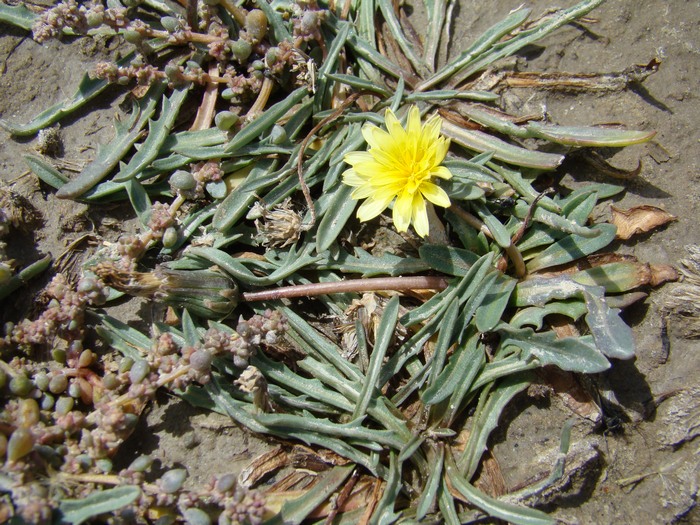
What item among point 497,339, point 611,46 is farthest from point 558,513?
point 611,46

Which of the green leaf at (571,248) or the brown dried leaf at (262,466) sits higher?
the green leaf at (571,248)

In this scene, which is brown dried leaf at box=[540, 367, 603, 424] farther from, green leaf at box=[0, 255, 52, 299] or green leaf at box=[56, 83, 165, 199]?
green leaf at box=[0, 255, 52, 299]

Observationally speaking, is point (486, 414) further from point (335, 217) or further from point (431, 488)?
point (335, 217)

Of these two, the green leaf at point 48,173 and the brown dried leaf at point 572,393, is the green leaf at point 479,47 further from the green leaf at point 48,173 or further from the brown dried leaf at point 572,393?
the green leaf at point 48,173

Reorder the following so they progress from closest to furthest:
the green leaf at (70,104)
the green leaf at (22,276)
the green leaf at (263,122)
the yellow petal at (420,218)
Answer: the yellow petal at (420,218) < the green leaf at (22,276) < the green leaf at (263,122) < the green leaf at (70,104)

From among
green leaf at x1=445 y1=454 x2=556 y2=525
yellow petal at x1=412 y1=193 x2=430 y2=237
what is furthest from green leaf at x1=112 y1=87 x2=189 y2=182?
green leaf at x1=445 y1=454 x2=556 y2=525

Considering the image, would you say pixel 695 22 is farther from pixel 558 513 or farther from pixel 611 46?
pixel 558 513

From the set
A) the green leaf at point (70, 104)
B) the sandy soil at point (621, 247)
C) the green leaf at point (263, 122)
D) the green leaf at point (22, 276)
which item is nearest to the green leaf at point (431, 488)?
the sandy soil at point (621, 247)
